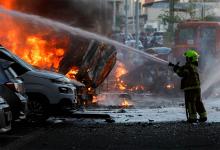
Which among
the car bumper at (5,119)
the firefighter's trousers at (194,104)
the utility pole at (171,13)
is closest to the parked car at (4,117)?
the car bumper at (5,119)

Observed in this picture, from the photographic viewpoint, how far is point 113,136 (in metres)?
10.6

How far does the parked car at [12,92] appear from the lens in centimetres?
1025

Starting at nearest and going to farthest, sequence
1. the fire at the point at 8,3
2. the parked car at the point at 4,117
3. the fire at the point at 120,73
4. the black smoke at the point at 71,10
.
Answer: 1. the parked car at the point at 4,117
2. the fire at the point at 8,3
3. the black smoke at the point at 71,10
4. the fire at the point at 120,73

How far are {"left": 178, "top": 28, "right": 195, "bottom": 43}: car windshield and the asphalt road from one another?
10.1 metres

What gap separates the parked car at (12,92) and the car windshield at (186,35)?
12565mm

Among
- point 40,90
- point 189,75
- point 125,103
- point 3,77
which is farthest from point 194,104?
point 125,103

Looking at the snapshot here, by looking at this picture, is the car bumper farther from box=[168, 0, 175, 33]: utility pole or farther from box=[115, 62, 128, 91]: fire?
box=[168, 0, 175, 33]: utility pole

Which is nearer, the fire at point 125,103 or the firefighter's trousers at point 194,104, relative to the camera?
the firefighter's trousers at point 194,104

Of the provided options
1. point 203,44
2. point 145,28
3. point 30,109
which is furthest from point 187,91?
point 145,28

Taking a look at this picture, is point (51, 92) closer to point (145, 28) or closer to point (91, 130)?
point (91, 130)

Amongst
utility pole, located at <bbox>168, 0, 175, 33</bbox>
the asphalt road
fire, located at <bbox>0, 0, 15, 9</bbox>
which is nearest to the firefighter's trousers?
the asphalt road

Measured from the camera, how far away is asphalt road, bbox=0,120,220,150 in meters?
9.58

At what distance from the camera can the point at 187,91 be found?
42.5ft

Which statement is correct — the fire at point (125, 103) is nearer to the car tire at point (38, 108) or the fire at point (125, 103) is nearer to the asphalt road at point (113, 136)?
the asphalt road at point (113, 136)
